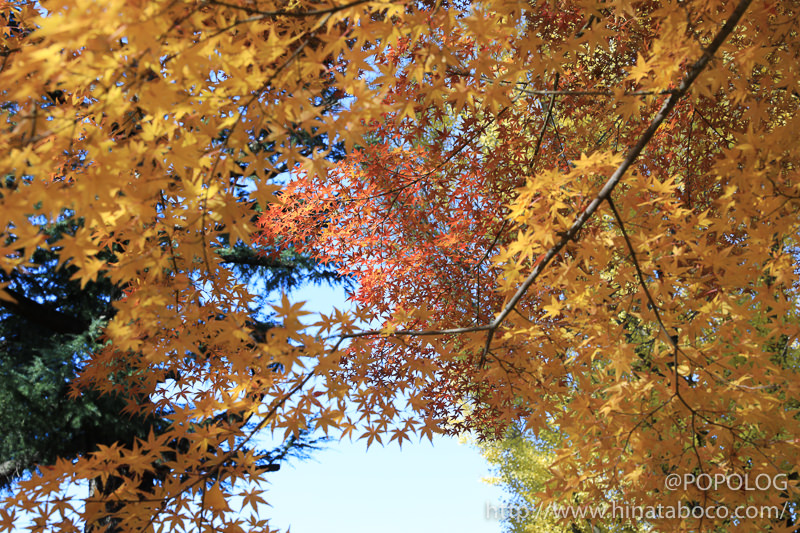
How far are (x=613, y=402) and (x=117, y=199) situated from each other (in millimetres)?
1859

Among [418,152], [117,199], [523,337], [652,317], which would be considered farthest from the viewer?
[418,152]

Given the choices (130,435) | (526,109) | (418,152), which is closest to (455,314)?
(418,152)

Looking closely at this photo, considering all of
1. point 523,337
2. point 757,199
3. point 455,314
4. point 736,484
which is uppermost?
point 455,314

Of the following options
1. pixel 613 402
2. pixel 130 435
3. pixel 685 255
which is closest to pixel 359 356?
pixel 613 402

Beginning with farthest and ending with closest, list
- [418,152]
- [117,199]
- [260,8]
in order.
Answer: [418,152] < [260,8] < [117,199]

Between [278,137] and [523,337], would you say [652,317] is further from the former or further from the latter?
[278,137]

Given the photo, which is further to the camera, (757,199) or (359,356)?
(359,356)

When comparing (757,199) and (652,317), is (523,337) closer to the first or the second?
(652,317)

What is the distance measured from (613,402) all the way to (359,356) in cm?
104

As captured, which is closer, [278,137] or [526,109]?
[278,137]

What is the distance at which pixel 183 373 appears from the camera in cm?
298

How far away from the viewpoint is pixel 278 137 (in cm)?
159

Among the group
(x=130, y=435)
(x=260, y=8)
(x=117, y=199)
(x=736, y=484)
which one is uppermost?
(x=130, y=435)

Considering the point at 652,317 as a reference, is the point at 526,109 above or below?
above
